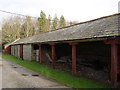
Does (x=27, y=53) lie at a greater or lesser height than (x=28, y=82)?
greater

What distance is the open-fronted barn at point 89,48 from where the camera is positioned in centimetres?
756

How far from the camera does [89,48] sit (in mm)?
14047

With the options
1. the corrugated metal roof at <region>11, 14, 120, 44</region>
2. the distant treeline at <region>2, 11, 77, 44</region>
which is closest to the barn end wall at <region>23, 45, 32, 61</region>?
the corrugated metal roof at <region>11, 14, 120, 44</region>

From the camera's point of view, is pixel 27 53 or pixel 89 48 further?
pixel 27 53

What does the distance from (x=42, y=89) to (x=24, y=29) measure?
44.9 metres

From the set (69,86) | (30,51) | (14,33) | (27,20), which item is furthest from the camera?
(27,20)

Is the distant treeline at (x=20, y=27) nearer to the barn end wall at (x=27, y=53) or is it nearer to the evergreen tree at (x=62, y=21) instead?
the evergreen tree at (x=62, y=21)

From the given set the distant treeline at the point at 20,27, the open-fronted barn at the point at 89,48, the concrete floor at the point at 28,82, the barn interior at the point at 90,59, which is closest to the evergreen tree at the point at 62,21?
the distant treeline at the point at 20,27

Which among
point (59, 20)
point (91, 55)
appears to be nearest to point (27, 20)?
point (59, 20)

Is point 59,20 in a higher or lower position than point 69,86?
higher

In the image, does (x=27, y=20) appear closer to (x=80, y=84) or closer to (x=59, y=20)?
(x=59, y=20)

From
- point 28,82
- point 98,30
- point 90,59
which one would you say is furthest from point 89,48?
point 28,82

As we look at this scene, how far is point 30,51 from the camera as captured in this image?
64.1 feet

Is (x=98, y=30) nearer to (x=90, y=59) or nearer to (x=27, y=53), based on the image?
(x=90, y=59)
